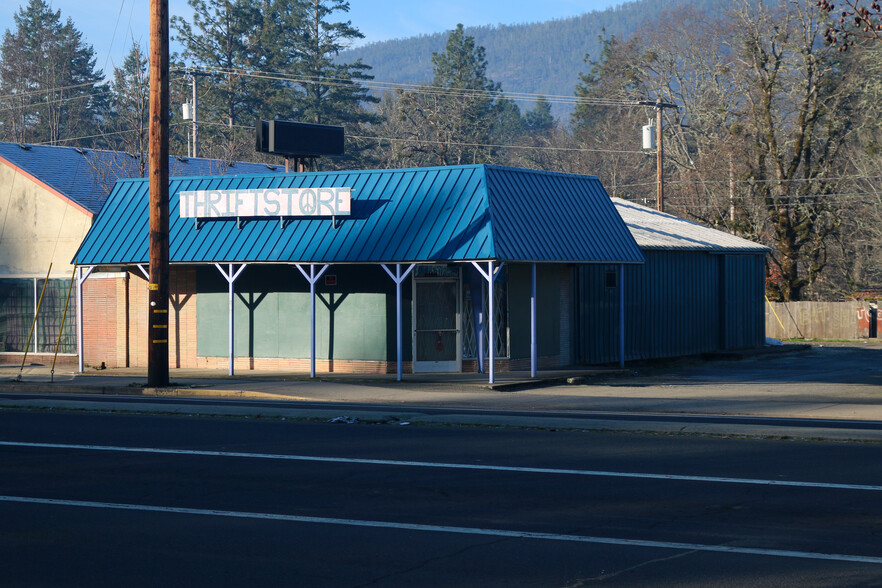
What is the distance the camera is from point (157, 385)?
2281 centimetres

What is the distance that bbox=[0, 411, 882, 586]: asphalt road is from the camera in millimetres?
7746

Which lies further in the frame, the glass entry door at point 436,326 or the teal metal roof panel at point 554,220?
the glass entry door at point 436,326

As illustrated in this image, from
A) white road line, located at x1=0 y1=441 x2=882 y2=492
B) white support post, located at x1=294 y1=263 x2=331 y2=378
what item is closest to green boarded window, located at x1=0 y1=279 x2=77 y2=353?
white support post, located at x1=294 y1=263 x2=331 y2=378

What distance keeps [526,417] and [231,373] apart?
1066 centimetres

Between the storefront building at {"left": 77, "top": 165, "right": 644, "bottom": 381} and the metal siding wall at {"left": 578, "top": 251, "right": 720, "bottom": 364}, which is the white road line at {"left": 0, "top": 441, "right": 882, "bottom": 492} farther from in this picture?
the metal siding wall at {"left": 578, "top": 251, "right": 720, "bottom": 364}

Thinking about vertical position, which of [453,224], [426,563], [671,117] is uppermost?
[671,117]

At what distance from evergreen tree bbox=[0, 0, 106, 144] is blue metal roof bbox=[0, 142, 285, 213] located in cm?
5313

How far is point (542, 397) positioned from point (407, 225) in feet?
17.6

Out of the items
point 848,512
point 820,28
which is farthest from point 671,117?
point 848,512

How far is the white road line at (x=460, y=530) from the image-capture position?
26.7 feet

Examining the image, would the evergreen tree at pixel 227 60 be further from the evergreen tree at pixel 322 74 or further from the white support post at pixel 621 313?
the white support post at pixel 621 313

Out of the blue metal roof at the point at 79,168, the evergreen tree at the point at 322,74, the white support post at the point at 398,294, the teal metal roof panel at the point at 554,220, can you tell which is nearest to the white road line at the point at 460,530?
the white support post at the point at 398,294

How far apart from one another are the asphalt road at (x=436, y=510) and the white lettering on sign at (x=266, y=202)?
1075 cm

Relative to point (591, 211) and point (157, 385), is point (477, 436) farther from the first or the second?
point (591, 211)
